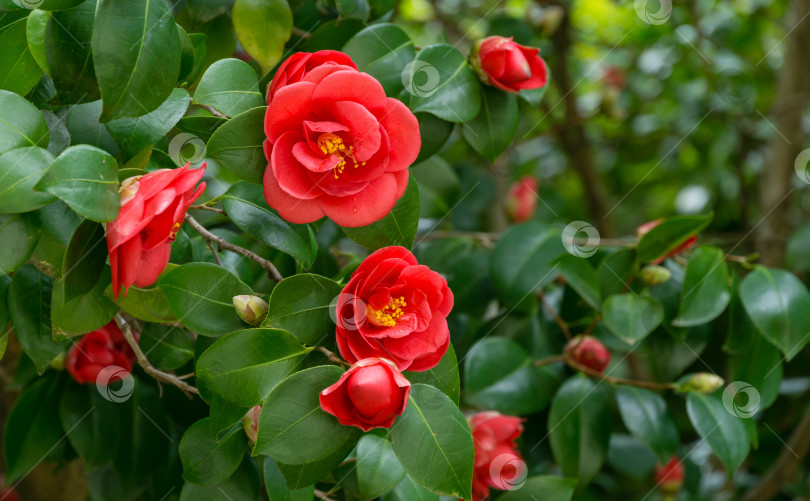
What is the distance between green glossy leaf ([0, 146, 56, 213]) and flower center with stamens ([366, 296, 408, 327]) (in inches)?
10.2

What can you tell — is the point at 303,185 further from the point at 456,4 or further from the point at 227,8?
the point at 456,4

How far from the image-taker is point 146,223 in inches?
20.5

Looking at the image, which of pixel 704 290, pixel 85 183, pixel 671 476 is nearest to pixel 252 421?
pixel 85 183

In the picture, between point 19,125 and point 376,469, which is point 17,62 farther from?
point 376,469

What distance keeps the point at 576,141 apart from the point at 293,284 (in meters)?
1.32

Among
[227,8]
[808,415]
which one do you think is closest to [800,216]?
[808,415]

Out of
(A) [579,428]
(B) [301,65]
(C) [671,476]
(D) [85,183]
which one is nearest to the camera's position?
(D) [85,183]

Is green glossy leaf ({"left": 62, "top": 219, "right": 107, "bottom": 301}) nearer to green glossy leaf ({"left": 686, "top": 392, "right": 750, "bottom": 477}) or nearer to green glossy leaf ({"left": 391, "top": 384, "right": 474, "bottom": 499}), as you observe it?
green glossy leaf ({"left": 391, "top": 384, "right": 474, "bottom": 499})

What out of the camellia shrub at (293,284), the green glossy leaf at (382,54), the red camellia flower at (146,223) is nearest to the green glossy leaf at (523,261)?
the camellia shrub at (293,284)

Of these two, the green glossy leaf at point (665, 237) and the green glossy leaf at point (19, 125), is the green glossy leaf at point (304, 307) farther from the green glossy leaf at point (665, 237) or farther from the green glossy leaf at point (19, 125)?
the green glossy leaf at point (665, 237)

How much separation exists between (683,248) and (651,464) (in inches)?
18.0

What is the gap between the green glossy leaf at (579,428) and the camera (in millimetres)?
954

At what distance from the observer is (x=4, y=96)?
564 millimetres

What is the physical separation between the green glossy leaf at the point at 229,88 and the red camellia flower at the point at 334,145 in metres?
0.04
